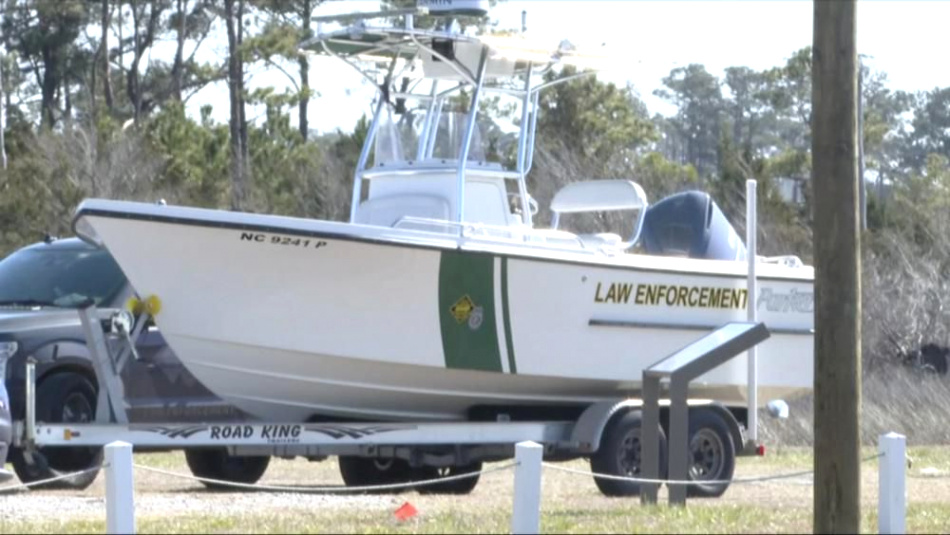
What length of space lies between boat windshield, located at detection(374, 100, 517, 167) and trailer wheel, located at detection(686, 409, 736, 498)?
2.76 metres

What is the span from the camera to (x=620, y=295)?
14227 mm

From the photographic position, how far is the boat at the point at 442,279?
1288 cm

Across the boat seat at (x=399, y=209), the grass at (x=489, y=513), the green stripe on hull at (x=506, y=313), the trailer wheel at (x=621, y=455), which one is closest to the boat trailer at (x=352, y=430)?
the trailer wheel at (x=621, y=455)

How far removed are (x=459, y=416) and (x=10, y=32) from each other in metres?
41.6

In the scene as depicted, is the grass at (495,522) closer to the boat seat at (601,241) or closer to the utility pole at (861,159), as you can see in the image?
the utility pole at (861,159)

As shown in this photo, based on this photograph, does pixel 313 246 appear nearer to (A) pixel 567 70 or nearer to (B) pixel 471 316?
(B) pixel 471 316

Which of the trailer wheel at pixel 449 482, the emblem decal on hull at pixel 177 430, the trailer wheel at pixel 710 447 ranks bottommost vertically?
the trailer wheel at pixel 449 482

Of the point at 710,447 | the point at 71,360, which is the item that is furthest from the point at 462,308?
the point at 71,360

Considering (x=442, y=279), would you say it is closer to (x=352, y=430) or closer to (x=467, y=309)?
(x=467, y=309)

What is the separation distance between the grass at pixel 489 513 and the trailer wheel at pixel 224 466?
0.25 meters

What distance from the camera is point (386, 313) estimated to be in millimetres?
13211

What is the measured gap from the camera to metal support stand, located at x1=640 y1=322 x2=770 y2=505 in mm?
12523

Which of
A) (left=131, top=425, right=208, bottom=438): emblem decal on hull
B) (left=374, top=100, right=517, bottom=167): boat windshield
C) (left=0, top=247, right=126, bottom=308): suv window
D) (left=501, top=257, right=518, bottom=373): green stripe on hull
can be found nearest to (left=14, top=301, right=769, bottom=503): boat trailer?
(left=131, top=425, right=208, bottom=438): emblem decal on hull

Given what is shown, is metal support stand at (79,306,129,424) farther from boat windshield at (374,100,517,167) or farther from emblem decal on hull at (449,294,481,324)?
boat windshield at (374,100,517,167)
